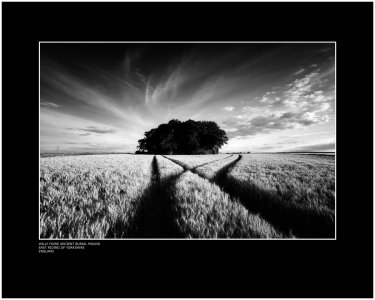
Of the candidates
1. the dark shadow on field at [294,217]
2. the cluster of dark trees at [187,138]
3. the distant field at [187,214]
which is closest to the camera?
the distant field at [187,214]

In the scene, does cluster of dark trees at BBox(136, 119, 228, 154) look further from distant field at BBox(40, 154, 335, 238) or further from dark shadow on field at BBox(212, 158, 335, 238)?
dark shadow on field at BBox(212, 158, 335, 238)

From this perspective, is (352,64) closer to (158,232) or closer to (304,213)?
(304,213)

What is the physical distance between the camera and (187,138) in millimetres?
26375

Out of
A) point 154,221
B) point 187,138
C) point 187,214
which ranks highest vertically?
point 187,138

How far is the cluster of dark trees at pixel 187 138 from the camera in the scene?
2667cm

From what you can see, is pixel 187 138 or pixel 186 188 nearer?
pixel 186 188

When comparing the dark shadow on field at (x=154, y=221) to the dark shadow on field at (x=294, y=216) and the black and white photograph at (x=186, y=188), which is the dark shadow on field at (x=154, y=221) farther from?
the dark shadow on field at (x=294, y=216)

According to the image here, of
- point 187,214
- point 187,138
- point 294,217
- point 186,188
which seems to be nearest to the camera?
point 187,214

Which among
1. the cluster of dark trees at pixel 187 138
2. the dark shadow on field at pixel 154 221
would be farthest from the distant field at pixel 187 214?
the cluster of dark trees at pixel 187 138

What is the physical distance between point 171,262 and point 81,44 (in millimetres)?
3936

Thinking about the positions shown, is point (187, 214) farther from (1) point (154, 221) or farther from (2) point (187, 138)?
(2) point (187, 138)

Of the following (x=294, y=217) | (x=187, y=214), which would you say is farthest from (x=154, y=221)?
(x=294, y=217)

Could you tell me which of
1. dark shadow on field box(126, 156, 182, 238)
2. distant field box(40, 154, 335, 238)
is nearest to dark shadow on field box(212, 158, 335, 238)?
distant field box(40, 154, 335, 238)

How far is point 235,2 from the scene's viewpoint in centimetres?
264
